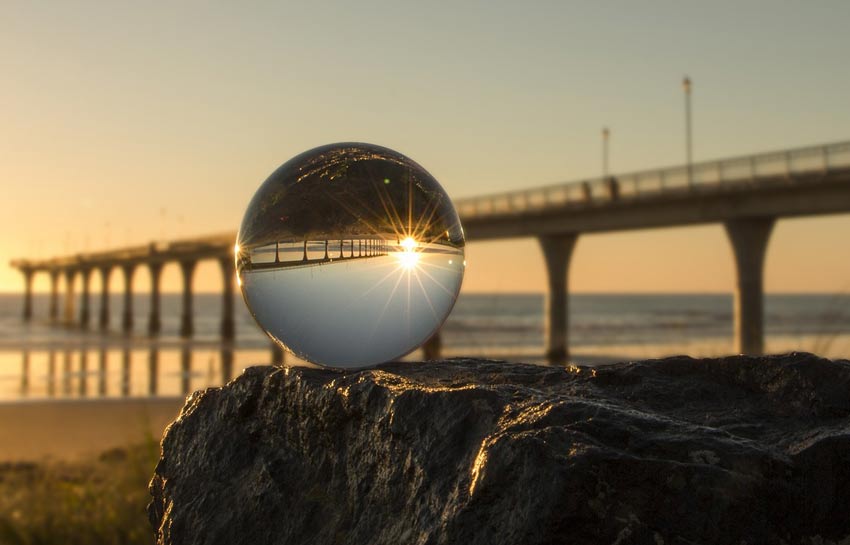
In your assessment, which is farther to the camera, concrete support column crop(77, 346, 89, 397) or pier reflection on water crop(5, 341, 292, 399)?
pier reflection on water crop(5, 341, 292, 399)

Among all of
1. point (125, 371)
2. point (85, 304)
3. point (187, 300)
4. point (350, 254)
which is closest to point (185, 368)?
point (125, 371)

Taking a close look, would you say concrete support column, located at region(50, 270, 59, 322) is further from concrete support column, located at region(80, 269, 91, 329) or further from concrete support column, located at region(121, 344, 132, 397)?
concrete support column, located at region(121, 344, 132, 397)

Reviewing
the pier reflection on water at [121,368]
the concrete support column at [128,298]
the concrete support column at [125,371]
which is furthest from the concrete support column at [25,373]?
the concrete support column at [128,298]

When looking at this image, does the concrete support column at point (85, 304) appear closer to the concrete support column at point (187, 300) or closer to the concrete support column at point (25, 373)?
the concrete support column at point (187, 300)

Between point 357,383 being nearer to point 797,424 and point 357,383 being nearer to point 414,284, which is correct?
point 414,284

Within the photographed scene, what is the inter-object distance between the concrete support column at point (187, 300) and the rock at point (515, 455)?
66923 millimetres

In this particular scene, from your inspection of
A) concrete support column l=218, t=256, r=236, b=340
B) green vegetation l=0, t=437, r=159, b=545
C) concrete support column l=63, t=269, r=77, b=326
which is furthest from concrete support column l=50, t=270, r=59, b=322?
green vegetation l=0, t=437, r=159, b=545

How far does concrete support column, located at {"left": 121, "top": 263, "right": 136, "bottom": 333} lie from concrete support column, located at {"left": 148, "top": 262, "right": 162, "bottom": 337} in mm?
2139

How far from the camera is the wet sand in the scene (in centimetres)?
1638

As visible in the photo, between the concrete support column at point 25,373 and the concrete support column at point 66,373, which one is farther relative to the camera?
the concrete support column at point 25,373

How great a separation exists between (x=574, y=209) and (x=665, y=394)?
38.9m

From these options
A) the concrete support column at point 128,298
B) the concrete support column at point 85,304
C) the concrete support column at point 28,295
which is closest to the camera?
the concrete support column at point 128,298

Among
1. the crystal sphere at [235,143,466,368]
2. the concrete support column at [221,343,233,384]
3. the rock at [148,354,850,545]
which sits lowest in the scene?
the concrete support column at [221,343,233,384]

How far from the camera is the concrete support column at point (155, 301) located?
78562mm
